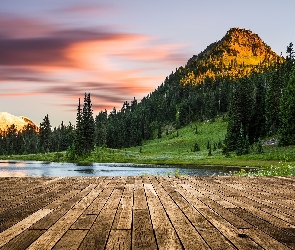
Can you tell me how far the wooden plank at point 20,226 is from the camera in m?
4.29

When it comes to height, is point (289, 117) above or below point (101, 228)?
above

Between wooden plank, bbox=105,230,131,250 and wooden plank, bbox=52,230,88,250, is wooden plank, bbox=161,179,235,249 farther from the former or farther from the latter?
wooden plank, bbox=52,230,88,250

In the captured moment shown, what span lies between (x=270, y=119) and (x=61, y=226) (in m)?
80.8

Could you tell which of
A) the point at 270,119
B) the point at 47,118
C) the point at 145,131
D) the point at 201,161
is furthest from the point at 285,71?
the point at 47,118

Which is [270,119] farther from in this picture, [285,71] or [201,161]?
[201,161]

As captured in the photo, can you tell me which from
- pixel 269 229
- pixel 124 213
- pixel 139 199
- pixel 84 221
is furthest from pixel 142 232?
pixel 139 199

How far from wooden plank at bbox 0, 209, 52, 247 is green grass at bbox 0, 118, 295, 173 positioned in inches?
952

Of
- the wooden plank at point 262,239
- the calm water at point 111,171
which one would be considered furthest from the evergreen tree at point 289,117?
the wooden plank at point 262,239

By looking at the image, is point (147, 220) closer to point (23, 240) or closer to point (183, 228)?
point (183, 228)

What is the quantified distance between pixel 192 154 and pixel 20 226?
87.4 meters

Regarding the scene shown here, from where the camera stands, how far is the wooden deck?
411 cm

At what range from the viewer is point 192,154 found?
9112 cm

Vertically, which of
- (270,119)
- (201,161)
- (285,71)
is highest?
(285,71)

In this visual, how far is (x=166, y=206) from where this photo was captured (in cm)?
675
